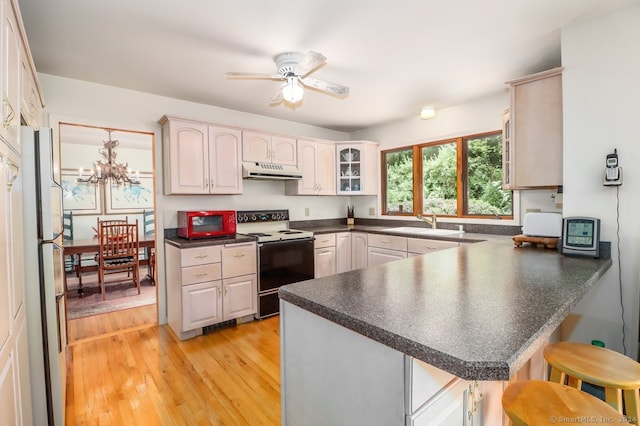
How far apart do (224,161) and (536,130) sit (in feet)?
9.09

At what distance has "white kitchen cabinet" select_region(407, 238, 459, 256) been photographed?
318cm

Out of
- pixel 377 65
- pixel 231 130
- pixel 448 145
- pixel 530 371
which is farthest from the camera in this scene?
pixel 448 145

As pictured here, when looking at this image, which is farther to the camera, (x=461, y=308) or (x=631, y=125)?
(x=631, y=125)

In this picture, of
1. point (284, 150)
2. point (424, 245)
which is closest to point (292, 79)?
point (284, 150)

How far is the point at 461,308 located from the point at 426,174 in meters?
3.24

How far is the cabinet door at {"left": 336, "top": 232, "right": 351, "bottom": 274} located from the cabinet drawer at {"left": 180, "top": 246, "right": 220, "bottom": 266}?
159cm

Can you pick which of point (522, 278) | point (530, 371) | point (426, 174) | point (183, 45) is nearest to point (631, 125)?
point (522, 278)

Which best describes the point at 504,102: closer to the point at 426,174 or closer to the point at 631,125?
the point at 426,174

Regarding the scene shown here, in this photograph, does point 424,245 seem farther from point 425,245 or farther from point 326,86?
point 326,86

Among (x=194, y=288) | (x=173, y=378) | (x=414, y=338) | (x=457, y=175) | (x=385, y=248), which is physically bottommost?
(x=173, y=378)

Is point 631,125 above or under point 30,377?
above

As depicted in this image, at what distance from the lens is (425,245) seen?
3342 millimetres

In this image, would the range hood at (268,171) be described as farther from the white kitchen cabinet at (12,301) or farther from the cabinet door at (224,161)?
the white kitchen cabinet at (12,301)

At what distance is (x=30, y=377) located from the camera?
4.84 ft
